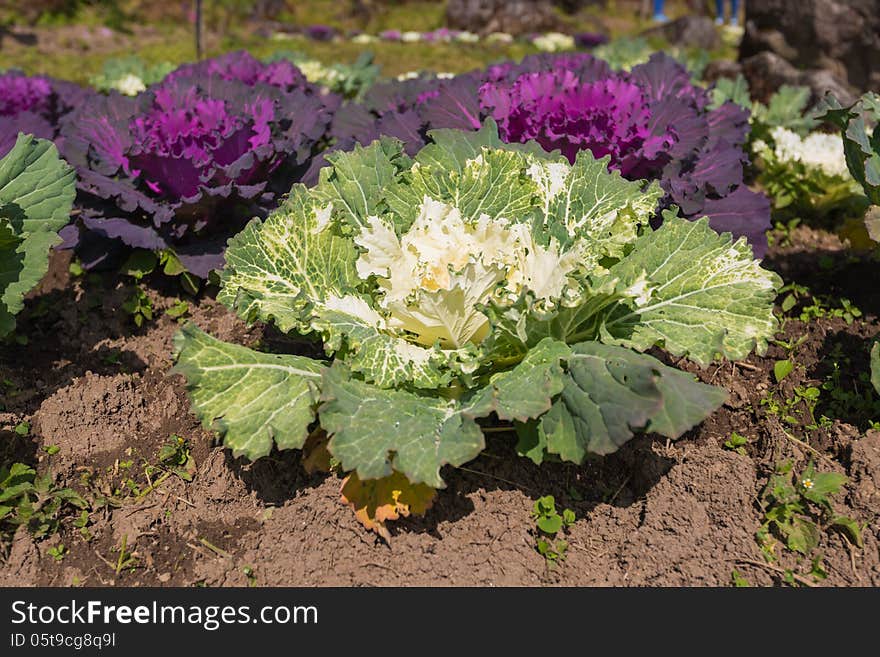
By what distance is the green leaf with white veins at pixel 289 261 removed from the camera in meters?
2.57

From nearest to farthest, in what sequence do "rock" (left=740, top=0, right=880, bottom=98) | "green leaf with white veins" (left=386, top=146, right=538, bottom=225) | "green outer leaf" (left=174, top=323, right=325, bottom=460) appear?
1. "green outer leaf" (left=174, top=323, right=325, bottom=460)
2. "green leaf with white veins" (left=386, top=146, right=538, bottom=225)
3. "rock" (left=740, top=0, right=880, bottom=98)

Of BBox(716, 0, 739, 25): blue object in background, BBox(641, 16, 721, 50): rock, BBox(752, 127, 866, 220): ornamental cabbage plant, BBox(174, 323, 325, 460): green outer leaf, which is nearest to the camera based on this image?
BBox(174, 323, 325, 460): green outer leaf

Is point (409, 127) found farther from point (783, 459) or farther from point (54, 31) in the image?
point (54, 31)

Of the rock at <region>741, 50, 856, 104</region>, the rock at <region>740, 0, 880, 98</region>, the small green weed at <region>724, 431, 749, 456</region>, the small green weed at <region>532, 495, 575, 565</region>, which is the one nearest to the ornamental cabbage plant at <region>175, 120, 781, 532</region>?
the small green weed at <region>532, 495, 575, 565</region>

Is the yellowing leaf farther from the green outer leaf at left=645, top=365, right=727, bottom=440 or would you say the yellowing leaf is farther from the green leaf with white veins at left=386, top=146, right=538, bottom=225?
the green leaf with white veins at left=386, top=146, right=538, bottom=225

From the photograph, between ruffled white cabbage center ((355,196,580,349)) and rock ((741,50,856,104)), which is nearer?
ruffled white cabbage center ((355,196,580,349))

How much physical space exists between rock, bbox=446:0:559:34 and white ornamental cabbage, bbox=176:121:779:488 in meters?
17.5

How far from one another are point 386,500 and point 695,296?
1.25 m

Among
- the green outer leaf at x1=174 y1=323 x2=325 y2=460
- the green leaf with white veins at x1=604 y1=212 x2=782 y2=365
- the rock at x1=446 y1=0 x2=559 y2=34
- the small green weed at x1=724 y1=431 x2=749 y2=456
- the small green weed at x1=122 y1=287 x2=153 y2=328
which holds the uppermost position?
the green leaf with white veins at x1=604 y1=212 x2=782 y2=365

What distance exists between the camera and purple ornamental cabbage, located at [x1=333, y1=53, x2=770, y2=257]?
326cm

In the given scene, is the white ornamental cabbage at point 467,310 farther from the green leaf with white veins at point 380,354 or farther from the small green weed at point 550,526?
the small green weed at point 550,526

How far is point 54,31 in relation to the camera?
Answer: 15.3 metres

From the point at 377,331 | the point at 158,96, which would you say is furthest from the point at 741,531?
the point at 158,96

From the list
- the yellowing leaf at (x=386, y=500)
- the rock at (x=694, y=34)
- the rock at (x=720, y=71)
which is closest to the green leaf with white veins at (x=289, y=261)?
the yellowing leaf at (x=386, y=500)
